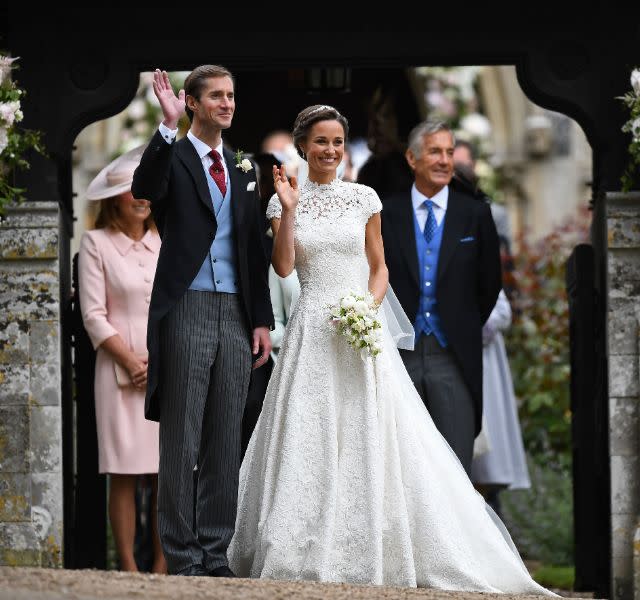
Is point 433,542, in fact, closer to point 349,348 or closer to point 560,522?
point 349,348

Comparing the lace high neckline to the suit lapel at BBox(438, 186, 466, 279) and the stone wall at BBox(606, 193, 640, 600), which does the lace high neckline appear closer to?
the suit lapel at BBox(438, 186, 466, 279)

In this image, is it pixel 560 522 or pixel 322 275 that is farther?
pixel 560 522

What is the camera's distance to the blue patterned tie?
8719 millimetres

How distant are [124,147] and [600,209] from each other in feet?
33.2

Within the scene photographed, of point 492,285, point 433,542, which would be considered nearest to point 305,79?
point 492,285

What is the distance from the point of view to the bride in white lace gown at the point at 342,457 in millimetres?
7219

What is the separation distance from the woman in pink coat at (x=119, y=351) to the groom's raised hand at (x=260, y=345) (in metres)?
1.34

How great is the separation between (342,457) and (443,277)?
5.15ft

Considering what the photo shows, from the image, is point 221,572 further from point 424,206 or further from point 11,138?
point 424,206

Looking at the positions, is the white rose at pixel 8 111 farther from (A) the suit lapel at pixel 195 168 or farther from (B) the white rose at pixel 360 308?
(B) the white rose at pixel 360 308

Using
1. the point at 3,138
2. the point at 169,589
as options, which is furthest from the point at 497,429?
the point at 169,589

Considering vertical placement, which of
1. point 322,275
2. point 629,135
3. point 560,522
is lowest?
point 560,522

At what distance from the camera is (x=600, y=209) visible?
8.68 metres

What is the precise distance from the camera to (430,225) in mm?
8727
